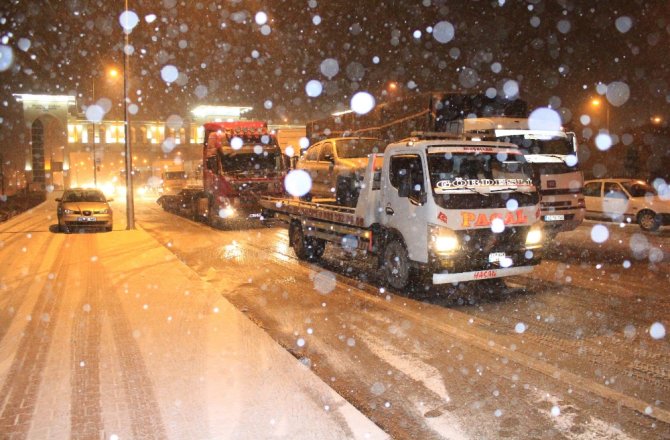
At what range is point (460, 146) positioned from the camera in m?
8.70

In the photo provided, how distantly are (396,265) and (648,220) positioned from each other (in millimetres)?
11627

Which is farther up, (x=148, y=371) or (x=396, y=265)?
(x=396, y=265)

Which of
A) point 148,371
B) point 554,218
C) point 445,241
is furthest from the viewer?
point 554,218

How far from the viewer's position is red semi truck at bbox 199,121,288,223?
1933 centimetres

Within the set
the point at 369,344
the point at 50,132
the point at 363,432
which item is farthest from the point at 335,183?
the point at 50,132

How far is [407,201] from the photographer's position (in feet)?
27.7

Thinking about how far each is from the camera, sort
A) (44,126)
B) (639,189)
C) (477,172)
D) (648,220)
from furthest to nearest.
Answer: (44,126) < (639,189) < (648,220) < (477,172)

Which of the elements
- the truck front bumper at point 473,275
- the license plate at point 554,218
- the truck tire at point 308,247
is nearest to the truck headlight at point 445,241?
the truck front bumper at point 473,275

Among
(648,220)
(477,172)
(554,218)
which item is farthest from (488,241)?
(648,220)

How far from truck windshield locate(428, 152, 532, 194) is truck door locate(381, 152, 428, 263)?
0.23m

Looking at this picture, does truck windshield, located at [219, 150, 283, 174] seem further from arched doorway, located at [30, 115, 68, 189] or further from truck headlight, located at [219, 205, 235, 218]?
arched doorway, located at [30, 115, 68, 189]

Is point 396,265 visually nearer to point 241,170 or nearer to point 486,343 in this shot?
point 486,343

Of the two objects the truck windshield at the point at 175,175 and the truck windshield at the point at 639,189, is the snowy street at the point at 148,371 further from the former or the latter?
the truck windshield at the point at 175,175

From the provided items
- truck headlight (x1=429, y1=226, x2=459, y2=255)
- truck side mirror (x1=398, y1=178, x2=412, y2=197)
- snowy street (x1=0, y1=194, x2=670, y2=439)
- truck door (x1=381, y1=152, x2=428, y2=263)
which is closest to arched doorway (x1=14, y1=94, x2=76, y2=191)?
snowy street (x1=0, y1=194, x2=670, y2=439)
